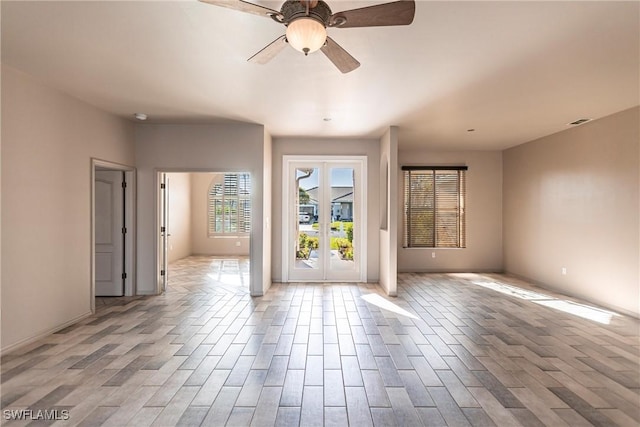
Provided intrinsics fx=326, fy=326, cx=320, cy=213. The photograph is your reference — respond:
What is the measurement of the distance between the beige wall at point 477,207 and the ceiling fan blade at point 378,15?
19.5 ft

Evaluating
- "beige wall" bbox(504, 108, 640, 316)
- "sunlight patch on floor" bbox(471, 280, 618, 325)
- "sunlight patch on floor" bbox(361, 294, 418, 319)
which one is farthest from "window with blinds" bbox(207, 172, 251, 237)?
"beige wall" bbox(504, 108, 640, 316)

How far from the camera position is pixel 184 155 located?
220 inches

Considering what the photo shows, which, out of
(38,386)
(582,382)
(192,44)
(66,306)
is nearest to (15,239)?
(66,306)

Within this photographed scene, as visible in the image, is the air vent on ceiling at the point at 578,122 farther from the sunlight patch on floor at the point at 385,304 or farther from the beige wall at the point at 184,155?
the beige wall at the point at 184,155

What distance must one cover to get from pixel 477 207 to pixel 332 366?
622cm

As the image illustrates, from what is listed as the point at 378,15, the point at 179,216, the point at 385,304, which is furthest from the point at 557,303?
the point at 179,216

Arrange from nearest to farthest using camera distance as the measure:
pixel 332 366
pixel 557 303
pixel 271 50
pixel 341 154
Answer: pixel 271 50, pixel 332 366, pixel 557 303, pixel 341 154

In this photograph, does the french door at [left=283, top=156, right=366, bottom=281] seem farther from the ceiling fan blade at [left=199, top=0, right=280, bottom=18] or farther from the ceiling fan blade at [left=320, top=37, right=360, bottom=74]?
the ceiling fan blade at [left=199, top=0, right=280, bottom=18]

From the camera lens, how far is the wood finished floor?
7.73ft

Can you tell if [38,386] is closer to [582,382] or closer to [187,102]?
[187,102]

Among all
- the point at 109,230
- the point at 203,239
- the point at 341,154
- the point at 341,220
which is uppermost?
the point at 341,154

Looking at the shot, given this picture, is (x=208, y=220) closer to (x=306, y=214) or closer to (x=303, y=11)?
(x=306, y=214)

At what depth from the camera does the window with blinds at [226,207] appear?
1079 centimetres

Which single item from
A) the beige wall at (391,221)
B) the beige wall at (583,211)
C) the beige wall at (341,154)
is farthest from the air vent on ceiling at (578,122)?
the beige wall at (341,154)
